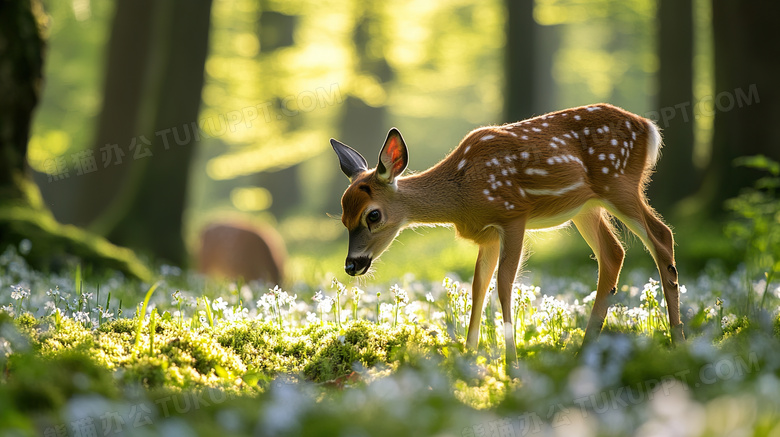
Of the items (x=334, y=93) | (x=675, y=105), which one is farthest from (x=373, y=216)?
(x=334, y=93)

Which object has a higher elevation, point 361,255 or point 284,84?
point 361,255

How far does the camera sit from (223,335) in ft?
15.9

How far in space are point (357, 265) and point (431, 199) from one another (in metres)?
0.74

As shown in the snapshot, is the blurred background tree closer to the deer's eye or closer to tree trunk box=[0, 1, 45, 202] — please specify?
tree trunk box=[0, 1, 45, 202]

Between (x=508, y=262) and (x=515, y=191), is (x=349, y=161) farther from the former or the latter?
(x=508, y=262)

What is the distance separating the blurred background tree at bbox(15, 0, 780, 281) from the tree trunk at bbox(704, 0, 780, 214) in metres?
0.02

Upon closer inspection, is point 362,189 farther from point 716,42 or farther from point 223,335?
point 716,42

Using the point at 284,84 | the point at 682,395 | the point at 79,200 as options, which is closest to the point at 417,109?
the point at 284,84

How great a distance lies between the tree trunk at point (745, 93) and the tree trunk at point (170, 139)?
332 inches

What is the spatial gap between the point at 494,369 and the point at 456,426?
153 cm

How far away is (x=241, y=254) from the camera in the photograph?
1242 cm

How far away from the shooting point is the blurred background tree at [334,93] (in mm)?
11586

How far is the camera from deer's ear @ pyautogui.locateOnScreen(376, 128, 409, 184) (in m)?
4.93

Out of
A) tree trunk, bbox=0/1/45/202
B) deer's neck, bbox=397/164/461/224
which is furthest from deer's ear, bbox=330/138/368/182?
tree trunk, bbox=0/1/45/202
